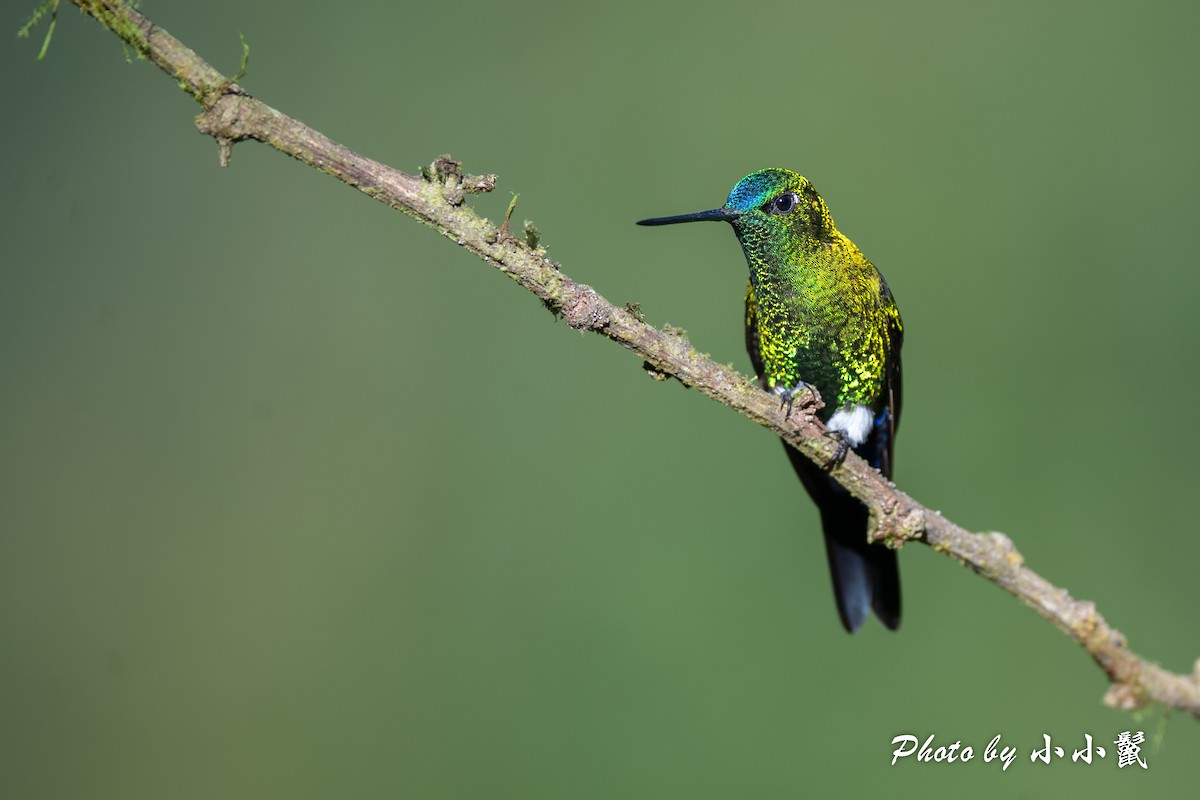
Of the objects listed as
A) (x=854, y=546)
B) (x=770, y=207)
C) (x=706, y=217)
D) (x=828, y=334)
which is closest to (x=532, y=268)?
(x=706, y=217)

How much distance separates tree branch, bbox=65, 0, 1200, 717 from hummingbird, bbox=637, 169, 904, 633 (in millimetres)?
399

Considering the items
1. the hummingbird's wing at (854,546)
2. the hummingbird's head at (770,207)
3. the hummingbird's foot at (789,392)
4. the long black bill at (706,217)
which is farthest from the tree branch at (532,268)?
the hummingbird's wing at (854,546)

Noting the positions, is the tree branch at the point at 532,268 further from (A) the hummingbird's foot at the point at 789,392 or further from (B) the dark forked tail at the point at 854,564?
(B) the dark forked tail at the point at 854,564

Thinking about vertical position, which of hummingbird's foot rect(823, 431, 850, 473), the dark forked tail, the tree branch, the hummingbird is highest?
the hummingbird

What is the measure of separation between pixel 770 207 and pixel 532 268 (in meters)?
0.89

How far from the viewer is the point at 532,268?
180 centimetres

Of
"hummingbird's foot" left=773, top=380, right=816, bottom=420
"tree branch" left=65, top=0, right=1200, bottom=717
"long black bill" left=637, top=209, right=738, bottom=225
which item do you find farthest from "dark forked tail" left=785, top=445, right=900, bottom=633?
"tree branch" left=65, top=0, right=1200, bottom=717

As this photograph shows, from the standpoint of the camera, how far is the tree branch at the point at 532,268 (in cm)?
168

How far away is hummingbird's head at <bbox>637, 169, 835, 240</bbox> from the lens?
2.44 meters

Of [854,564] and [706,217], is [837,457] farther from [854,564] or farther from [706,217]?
[854,564]

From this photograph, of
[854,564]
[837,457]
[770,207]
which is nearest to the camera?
[837,457]

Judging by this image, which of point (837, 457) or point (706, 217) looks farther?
point (706, 217)

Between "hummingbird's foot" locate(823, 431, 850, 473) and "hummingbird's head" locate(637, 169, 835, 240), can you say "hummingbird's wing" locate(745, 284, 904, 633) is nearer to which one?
"hummingbird's head" locate(637, 169, 835, 240)

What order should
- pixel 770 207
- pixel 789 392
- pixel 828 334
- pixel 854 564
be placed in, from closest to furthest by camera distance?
pixel 770 207
pixel 828 334
pixel 789 392
pixel 854 564
